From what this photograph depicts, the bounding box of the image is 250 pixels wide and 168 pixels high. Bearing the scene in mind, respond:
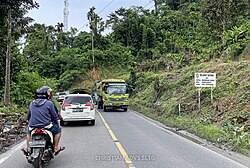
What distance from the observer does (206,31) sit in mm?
39219

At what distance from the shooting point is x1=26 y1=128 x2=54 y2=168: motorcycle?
7129mm

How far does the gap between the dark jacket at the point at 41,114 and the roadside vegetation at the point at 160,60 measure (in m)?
5.80

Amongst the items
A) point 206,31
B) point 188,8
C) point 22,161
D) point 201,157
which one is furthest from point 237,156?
point 188,8

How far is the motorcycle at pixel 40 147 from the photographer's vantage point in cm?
713

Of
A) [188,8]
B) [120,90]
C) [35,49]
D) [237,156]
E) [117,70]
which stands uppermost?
[188,8]

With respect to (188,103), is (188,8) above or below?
above

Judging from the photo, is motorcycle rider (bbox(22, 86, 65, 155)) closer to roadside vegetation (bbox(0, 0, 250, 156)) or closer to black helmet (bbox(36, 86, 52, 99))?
black helmet (bbox(36, 86, 52, 99))

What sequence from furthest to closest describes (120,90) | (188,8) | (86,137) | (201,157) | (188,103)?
(188,8) → (120,90) → (188,103) → (86,137) → (201,157)

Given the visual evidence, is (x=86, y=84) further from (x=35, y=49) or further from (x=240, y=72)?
(x=240, y=72)

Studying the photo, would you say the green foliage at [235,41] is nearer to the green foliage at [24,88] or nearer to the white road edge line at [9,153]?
the green foliage at [24,88]

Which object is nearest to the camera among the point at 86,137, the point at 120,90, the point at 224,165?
the point at 224,165

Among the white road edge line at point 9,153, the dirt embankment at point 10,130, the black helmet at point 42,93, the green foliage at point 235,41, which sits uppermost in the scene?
the green foliage at point 235,41

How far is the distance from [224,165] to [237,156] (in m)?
1.40

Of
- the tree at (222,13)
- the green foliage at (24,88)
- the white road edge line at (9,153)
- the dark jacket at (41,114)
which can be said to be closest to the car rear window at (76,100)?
the white road edge line at (9,153)
